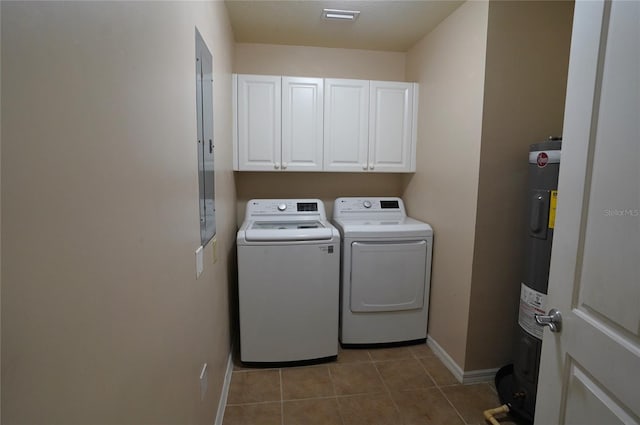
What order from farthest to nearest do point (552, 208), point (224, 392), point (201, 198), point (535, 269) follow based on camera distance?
point (224, 392) → point (535, 269) → point (552, 208) → point (201, 198)

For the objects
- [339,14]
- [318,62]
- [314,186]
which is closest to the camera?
[339,14]

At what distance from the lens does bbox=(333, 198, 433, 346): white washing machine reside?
2.44 metres

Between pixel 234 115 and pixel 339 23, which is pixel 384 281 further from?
pixel 339 23

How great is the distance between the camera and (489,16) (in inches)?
73.9

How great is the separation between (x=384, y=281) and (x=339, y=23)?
194cm

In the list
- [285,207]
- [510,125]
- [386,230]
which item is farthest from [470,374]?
[285,207]

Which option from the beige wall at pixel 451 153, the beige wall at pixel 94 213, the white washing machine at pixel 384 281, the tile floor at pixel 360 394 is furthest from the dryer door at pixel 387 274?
the beige wall at pixel 94 213

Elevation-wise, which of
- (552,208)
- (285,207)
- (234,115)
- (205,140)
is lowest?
(285,207)

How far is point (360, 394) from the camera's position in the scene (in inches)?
80.7

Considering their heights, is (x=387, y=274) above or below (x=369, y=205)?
below

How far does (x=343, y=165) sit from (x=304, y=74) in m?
0.89

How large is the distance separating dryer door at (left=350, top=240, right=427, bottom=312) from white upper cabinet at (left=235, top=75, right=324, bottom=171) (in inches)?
33.8

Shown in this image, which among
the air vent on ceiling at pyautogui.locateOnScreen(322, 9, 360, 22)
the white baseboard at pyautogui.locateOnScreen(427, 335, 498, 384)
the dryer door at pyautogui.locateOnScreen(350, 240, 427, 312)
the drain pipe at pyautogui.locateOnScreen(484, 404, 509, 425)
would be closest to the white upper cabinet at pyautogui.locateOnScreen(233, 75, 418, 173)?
the air vent on ceiling at pyautogui.locateOnScreen(322, 9, 360, 22)

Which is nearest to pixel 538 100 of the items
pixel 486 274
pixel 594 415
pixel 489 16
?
pixel 489 16
